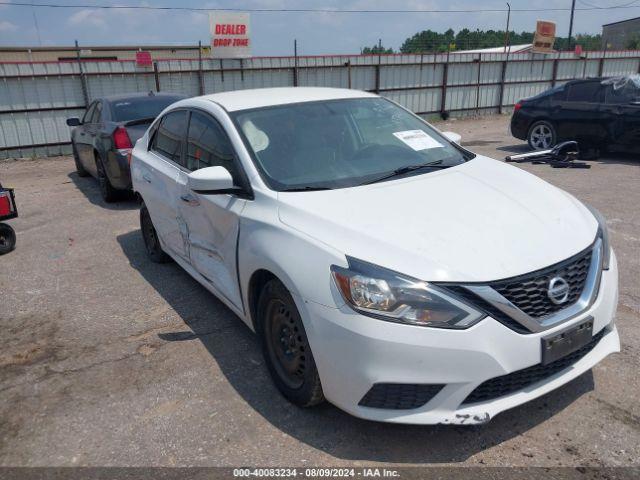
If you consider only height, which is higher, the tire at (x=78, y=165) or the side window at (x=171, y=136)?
the side window at (x=171, y=136)

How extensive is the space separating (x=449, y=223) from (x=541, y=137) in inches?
376

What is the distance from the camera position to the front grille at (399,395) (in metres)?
2.44

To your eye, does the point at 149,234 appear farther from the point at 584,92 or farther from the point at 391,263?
the point at 584,92

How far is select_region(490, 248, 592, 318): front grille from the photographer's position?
241 cm

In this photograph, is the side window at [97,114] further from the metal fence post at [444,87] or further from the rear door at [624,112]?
the metal fence post at [444,87]

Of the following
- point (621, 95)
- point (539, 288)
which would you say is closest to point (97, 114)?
point (539, 288)

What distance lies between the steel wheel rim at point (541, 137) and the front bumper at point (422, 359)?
30.9 feet

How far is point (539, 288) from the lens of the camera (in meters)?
2.48

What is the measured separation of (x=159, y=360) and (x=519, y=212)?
2.49 m

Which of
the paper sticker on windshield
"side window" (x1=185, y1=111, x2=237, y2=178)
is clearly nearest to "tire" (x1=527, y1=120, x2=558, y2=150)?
the paper sticker on windshield

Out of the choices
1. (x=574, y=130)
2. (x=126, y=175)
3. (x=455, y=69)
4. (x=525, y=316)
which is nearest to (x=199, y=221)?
(x=525, y=316)

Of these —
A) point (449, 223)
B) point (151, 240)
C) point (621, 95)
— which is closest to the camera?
point (449, 223)

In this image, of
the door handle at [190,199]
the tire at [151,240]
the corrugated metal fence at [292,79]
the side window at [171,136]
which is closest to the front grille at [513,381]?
the door handle at [190,199]

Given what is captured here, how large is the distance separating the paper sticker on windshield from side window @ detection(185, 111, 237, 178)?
1.22m
